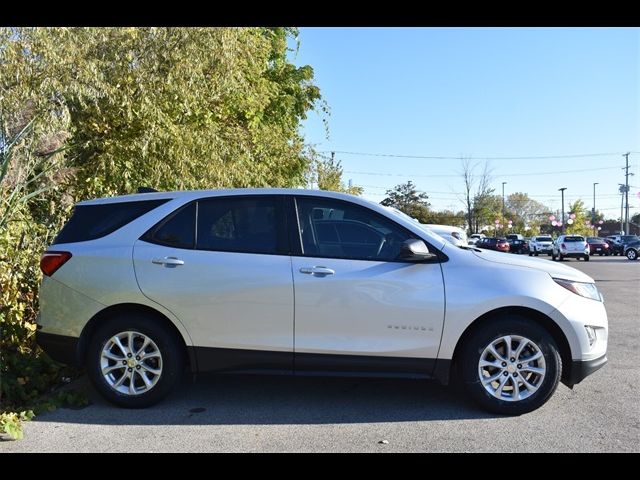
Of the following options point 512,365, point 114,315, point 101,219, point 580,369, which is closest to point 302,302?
point 114,315

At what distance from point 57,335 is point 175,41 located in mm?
4535

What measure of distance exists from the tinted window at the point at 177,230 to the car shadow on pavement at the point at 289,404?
1.36 m

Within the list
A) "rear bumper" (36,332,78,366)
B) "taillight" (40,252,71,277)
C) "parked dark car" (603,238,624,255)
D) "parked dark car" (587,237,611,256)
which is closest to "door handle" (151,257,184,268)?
"taillight" (40,252,71,277)

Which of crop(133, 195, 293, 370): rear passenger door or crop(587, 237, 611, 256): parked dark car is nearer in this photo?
crop(133, 195, 293, 370): rear passenger door

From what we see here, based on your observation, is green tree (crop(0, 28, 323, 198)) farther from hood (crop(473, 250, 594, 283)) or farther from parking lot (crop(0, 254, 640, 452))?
hood (crop(473, 250, 594, 283))

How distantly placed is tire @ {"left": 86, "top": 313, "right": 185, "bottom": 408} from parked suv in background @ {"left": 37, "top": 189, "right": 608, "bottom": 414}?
0.04ft

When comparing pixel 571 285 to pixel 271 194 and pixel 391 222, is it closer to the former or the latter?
pixel 391 222

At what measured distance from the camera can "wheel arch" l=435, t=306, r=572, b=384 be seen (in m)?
4.18

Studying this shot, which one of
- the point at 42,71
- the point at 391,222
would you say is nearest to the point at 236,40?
the point at 42,71

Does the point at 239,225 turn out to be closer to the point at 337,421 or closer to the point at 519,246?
the point at 337,421

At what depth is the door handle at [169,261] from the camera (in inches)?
170

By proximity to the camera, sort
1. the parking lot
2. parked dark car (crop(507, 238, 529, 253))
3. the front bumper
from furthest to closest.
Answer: parked dark car (crop(507, 238, 529, 253)) < the front bumper < the parking lot

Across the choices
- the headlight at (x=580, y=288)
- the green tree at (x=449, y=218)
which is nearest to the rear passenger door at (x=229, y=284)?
the headlight at (x=580, y=288)

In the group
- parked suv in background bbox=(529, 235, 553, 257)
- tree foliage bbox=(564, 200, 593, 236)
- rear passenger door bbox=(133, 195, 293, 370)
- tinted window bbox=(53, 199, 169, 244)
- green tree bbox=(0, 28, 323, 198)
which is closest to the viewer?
rear passenger door bbox=(133, 195, 293, 370)
